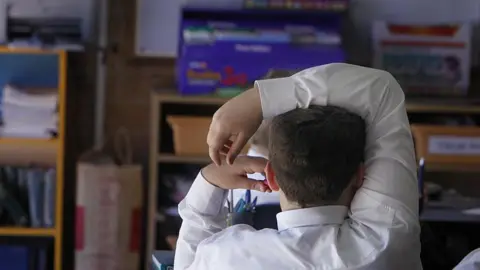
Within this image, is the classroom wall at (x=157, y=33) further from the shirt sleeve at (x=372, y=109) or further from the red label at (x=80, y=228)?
the shirt sleeve at (x=372, y=109)

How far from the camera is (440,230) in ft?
6.75

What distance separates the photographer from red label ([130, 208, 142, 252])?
3.11m

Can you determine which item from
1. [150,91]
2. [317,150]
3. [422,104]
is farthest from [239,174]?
[150,91]

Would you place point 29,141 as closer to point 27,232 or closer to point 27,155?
point 27,155

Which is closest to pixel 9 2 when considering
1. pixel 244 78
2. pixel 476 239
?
pixel 244 78

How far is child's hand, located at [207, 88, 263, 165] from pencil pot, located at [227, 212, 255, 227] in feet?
1.05

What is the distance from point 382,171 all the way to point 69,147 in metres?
2.32

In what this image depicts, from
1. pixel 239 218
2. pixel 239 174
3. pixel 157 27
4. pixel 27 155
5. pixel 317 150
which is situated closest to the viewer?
pixel 317 150

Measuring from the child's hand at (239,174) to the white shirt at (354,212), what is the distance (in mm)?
98

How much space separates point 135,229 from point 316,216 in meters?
2.14

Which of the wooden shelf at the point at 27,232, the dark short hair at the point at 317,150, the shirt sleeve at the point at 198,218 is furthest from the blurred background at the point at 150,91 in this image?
the dark short hair at the point at 317,150

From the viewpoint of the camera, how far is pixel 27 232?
2990mm

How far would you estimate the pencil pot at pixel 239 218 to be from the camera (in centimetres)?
142

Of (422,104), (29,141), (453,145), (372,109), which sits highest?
(372,109)
